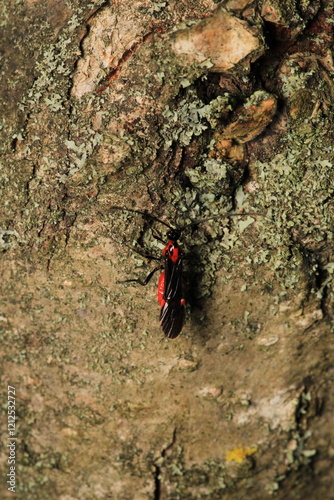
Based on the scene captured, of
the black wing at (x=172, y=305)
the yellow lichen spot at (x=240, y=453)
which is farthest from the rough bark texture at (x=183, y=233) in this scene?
the black wing at (x=172, y=305)

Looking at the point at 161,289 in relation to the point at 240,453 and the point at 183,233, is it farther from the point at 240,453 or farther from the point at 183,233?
the point at 240,453

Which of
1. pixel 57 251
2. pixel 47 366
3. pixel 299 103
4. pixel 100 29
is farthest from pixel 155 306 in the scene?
pixel 100 29

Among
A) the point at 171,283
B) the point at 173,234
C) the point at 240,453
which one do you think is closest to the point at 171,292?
the point at 171,283

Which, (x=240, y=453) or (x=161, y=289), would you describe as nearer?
(x=161, y=289)

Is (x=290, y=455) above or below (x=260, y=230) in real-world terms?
below

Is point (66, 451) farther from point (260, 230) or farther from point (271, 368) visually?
point (260, 230)

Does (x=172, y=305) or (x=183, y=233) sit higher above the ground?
(x=183, y=233)
